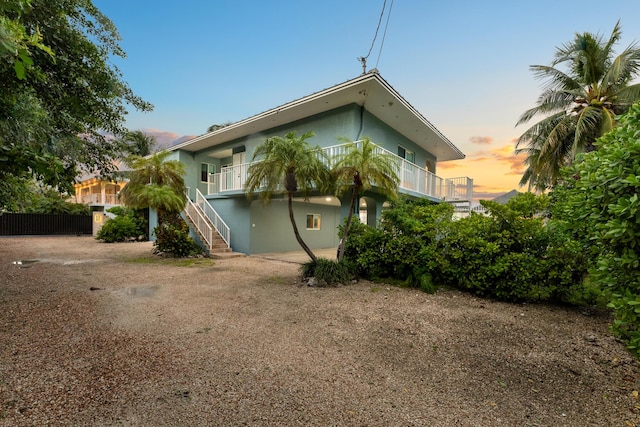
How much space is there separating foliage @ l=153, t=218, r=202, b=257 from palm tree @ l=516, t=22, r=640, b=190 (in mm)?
16780

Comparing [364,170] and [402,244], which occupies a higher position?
[364,170]

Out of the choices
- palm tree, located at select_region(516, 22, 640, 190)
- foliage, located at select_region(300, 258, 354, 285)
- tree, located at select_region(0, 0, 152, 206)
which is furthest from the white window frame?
palm tree, located at select_region(516, 22, 640, 190)

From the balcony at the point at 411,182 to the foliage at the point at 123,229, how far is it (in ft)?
21.8

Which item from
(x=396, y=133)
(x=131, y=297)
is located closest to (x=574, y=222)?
(x=131, y=297)

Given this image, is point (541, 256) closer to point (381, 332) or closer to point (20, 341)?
point (381, 332)

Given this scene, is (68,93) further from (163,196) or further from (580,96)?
(580,96)

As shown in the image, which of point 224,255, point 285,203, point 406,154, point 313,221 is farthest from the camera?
point 313,221

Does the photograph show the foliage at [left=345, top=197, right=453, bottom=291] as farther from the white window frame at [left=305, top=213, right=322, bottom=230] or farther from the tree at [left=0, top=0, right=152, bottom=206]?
the white window frame at [left=305, top=213, right=322, bottom=230]

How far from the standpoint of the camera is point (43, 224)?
2123 cm

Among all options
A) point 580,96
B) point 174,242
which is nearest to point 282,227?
point 174,242

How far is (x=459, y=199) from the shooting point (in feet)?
47.3

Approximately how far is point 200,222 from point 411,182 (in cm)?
957

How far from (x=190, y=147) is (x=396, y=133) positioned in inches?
452

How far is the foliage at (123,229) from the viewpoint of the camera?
16953mm
